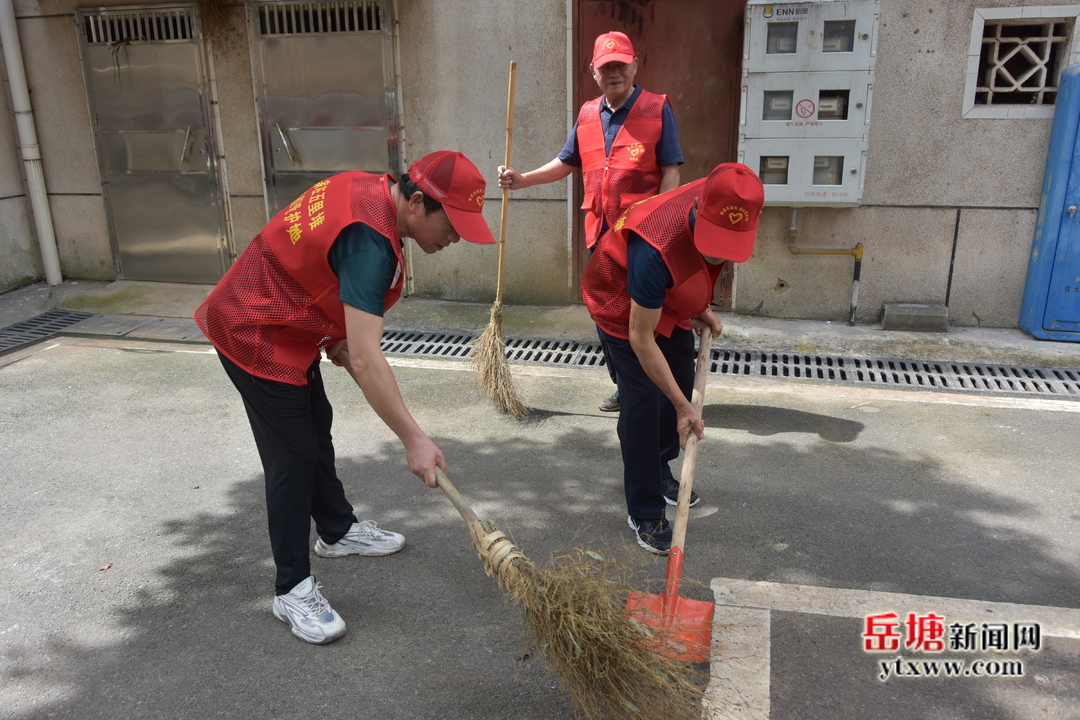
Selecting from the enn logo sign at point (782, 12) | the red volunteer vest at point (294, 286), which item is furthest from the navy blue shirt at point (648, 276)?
the enn logo sign at point (782, 12)

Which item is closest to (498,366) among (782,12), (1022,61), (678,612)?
(678,612)

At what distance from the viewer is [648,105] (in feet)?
14.0

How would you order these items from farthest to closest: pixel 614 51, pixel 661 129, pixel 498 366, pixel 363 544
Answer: pixel 498 366, pixel 661 129, pixel 614 51, pixel 363 544

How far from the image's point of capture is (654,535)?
3.38 metres

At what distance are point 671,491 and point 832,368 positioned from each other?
7.32 feet

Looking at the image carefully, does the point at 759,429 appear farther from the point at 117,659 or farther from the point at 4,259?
Result: the point at 4,259

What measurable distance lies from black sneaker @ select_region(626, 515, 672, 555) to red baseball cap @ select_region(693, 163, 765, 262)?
1.24 metres

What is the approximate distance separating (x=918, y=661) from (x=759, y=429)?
1969 millimetres

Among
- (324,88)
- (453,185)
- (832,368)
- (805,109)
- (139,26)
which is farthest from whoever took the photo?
(139,26)

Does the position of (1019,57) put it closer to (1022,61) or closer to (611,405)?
(1022,61)

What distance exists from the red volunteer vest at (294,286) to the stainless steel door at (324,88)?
14.0ft

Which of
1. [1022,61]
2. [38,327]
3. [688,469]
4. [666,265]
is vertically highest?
[1022,61]

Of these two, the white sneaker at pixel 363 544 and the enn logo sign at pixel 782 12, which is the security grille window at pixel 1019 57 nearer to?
the enn logo sign at pixel 782 12

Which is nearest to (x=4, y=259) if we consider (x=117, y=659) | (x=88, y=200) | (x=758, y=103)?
(x=88, y=200)
